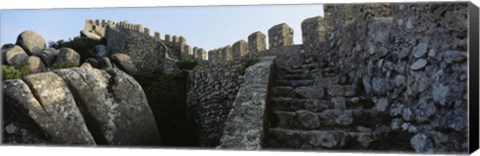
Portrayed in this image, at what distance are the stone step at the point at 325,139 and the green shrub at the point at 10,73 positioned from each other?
128 inches

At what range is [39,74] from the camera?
220 inches

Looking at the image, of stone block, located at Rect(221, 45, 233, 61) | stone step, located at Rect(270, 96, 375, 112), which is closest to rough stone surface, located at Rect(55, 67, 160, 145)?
stone block, located at Rect(221, 45, 233, 61)

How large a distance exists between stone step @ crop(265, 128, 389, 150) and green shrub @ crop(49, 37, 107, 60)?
3.04 metres

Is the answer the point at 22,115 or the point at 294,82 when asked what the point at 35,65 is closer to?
the point at 22,115

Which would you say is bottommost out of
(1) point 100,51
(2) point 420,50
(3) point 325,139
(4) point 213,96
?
(4) point 213,96

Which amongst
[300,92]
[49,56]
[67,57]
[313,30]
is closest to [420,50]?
[300,92]

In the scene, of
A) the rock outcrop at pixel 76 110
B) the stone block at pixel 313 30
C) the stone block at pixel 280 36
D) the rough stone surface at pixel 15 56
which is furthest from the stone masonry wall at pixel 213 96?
the rough stone surface at pixel 15 56

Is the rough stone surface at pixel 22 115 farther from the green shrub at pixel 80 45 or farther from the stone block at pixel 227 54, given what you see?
the stone block at pixel 227 54

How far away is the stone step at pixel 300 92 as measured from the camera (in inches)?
203

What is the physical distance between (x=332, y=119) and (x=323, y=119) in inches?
3.4

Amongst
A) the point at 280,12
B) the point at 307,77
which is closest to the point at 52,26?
the point at 280,12

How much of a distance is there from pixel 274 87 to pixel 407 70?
1702 mm

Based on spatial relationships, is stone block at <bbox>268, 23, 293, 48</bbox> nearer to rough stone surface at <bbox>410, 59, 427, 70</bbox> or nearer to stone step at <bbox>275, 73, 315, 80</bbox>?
stone step at <bbox>275, 73, 315, 80</bbox>

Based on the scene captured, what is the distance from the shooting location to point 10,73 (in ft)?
18.6
